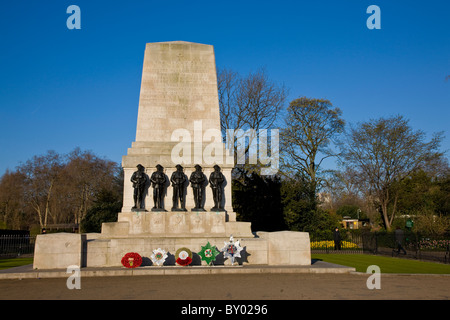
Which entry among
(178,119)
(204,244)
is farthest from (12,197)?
(204,244)

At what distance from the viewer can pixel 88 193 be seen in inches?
2511

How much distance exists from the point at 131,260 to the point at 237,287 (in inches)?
198

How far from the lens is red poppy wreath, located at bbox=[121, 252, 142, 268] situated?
14.5m

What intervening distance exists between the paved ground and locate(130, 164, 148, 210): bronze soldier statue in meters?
4.84

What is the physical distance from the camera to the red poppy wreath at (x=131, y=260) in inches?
571

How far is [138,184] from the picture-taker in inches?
695

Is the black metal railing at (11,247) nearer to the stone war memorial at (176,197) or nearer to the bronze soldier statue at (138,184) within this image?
the stone war memorial at (176,197)

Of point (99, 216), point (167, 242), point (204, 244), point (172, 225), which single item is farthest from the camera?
point (99, 216)

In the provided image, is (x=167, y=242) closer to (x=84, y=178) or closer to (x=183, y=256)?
A: (x=183, y=256)

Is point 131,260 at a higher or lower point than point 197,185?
lower

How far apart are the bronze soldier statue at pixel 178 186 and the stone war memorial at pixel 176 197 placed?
44 millimetres

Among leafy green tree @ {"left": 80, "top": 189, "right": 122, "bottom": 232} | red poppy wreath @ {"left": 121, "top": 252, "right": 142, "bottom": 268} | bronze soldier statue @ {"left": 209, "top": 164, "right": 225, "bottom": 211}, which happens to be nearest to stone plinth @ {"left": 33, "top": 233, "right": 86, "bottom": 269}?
red poppy wreath @ {"left": 121, "top": 252, "right": 142, "bottom": 268}

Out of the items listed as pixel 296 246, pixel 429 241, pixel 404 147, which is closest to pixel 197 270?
pixel 296 246
